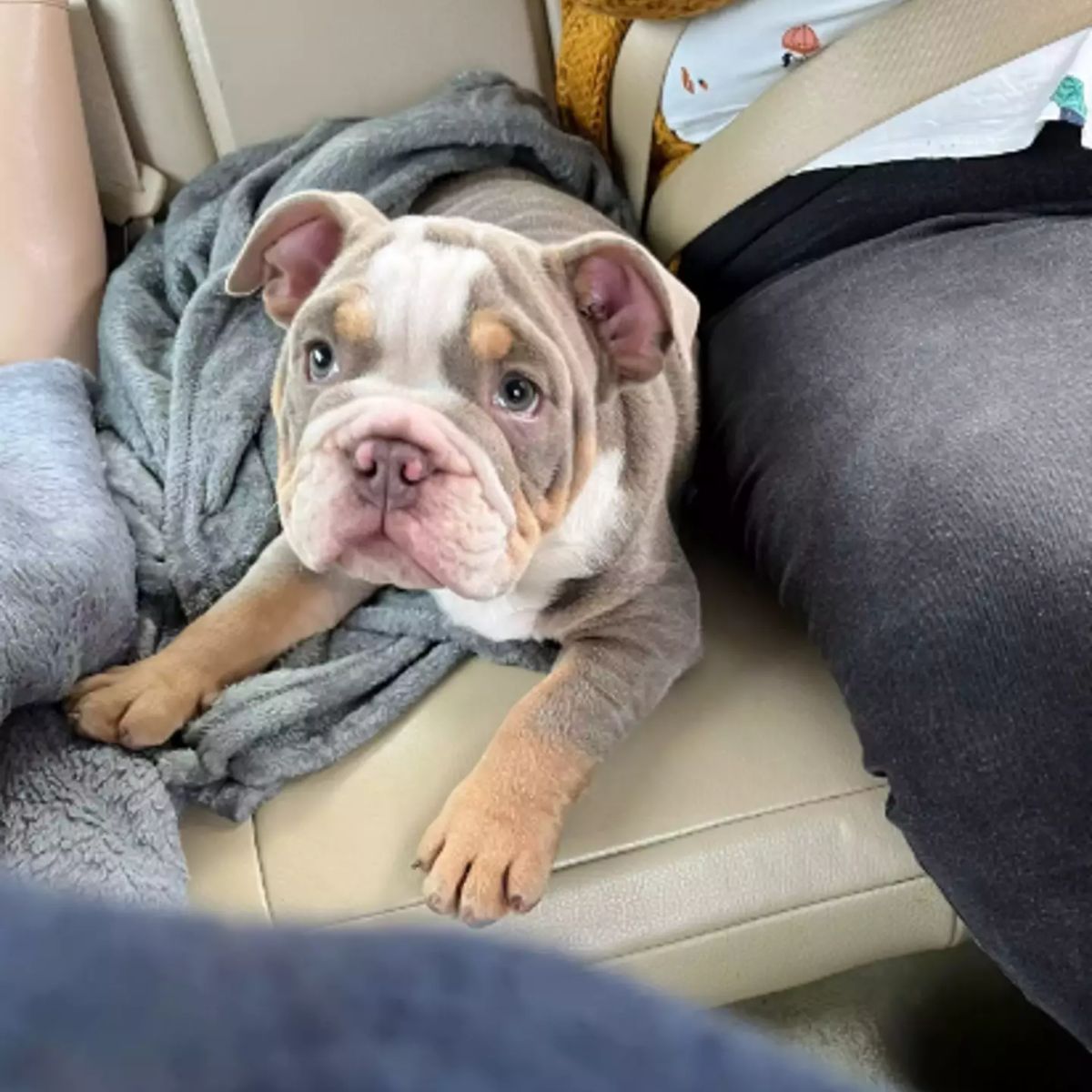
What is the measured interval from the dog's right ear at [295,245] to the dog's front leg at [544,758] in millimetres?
342

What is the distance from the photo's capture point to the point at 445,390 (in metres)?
0.89

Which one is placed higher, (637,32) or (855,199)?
(637,32)

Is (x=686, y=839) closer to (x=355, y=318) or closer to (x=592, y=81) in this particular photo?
(x=355, y=318)

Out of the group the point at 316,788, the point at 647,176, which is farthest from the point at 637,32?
the point at 316,788

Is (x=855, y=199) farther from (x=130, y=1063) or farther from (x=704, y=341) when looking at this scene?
(x=130, y=1063)

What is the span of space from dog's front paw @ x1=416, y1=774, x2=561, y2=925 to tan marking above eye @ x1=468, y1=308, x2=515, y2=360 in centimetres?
29

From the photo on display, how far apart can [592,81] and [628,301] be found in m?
0.48

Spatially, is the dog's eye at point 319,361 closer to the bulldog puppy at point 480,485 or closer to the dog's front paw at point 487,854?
the bulldog puppy at point 480,485

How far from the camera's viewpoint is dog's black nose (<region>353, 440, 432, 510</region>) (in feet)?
2.78

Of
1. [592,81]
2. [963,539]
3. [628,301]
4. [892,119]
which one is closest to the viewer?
[963,539]

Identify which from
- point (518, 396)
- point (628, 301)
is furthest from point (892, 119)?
point (518, 396)

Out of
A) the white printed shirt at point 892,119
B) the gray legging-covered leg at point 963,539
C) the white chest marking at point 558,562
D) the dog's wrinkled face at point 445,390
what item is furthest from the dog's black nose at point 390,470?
the white printed shirt at point 892,119

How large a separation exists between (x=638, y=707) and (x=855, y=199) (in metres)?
0.49

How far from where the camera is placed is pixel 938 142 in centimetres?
112
